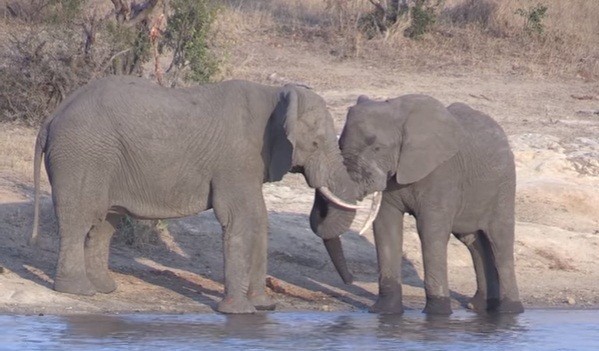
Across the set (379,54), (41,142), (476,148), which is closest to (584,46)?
(379,54)

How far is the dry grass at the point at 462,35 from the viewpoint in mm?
20578

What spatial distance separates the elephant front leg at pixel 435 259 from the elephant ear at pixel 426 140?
384 mm

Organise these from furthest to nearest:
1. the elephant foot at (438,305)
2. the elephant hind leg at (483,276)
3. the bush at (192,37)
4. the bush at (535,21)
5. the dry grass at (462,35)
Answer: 1. the bush at (535,21)
2. the dry grass at (462,35)
3. the bush at (192,37)
4. the elephant hind leg at (483,276)
5. the elephant foot at (438,305)

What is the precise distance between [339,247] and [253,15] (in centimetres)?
1158

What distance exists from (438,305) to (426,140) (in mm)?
1251

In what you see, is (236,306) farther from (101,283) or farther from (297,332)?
(101,283)

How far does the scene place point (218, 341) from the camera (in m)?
9.62

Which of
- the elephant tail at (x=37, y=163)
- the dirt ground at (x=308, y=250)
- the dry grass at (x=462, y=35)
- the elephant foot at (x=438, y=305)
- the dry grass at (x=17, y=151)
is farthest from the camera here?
the dry grass at (x=462, y=35)

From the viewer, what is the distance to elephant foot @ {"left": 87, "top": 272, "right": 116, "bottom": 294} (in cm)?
1122

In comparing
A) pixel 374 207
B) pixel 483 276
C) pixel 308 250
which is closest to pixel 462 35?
pixel 308 250

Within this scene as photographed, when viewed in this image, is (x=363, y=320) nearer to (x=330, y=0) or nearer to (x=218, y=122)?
(x=218, y=122)

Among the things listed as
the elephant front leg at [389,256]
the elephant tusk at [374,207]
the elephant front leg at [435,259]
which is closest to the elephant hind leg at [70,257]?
the elephant tusk at [374,207]

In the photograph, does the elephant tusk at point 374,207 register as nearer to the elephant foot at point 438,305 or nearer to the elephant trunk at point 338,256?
the elephant trunk at point 338,256

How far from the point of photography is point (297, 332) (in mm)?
10164
